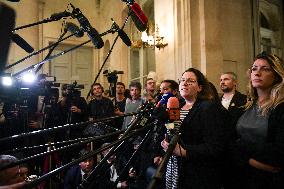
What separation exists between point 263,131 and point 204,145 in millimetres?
374

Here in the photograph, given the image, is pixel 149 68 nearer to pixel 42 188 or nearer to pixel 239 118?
pixel 42 188

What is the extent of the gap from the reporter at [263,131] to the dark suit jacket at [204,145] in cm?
12

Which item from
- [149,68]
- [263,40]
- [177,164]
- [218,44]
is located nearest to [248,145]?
[177,164]

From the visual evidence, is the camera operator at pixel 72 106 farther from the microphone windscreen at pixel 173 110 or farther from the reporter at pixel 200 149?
the microphone windscreen at pixel 173 110

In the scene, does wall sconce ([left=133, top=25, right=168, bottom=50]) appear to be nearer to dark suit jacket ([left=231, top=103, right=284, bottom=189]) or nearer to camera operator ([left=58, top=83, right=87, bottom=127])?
camera operator ([left=58, top=83, right=87, bottom=127])

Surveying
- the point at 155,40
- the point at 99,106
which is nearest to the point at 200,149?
the point at 99,106

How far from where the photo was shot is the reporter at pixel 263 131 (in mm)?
1985

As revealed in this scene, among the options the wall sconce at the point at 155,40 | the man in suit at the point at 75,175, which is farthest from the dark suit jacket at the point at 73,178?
the wall sconce at the point at 155,40

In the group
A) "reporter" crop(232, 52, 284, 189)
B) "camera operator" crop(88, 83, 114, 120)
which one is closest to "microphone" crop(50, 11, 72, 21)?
"reporter" crop(232, 52, 284, 189)

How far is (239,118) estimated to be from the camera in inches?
91.9

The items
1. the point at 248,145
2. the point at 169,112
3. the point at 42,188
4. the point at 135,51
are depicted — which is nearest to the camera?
the point at 169,112

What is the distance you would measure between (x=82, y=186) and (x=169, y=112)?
0.54 m

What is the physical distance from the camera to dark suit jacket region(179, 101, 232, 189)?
2.14 meters

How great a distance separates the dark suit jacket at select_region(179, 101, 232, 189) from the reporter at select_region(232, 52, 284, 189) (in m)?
0.12
